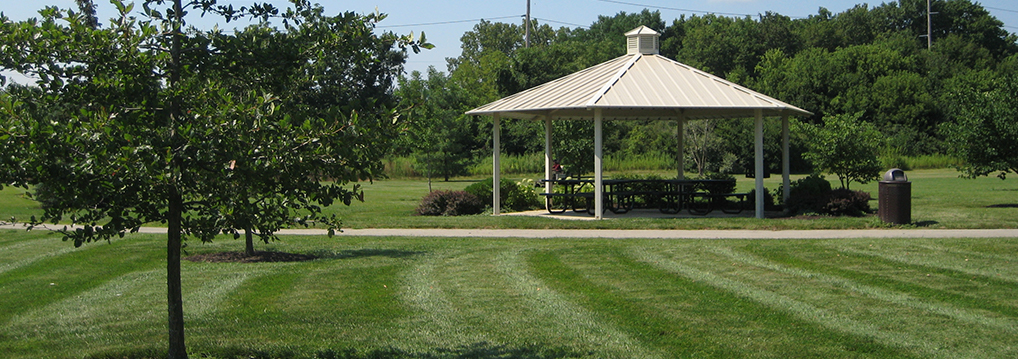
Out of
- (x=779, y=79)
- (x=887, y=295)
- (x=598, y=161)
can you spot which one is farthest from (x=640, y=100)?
(x=779, y=79)

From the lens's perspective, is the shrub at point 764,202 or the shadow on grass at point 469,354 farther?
the shrub at point 764,202

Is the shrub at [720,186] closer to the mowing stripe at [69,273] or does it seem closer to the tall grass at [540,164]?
the mowing stripe at [69,273]

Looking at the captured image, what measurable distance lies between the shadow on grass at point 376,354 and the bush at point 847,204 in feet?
41.0

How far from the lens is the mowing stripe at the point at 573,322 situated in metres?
6.16

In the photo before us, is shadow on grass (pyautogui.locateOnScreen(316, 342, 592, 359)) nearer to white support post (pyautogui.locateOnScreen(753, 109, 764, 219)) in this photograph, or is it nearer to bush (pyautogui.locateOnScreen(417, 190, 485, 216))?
white support post (pyautogui.locateOnScreen(753, 109, 764, 219))

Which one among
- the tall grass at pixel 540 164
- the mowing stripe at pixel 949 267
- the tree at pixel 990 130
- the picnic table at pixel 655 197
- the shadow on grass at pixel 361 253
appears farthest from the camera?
the tall grass at pixel 540 164

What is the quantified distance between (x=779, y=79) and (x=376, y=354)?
62.2 meters

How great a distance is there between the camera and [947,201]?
22.1 m

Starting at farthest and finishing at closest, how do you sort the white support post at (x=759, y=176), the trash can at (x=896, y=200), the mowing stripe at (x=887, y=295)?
the white support post at (x=759, y=176) → the trash can at (x=896, y=200) → the mowing stripe at (x=887, y=295)

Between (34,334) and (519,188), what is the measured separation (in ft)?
47.7

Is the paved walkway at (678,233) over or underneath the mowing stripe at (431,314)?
over

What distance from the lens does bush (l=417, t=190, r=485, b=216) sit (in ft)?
61.4

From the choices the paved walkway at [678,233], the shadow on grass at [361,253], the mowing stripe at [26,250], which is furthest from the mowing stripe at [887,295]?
the mowing stripe at [26,250]

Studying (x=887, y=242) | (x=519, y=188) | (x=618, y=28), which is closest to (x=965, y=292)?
(x=887, y=242)
